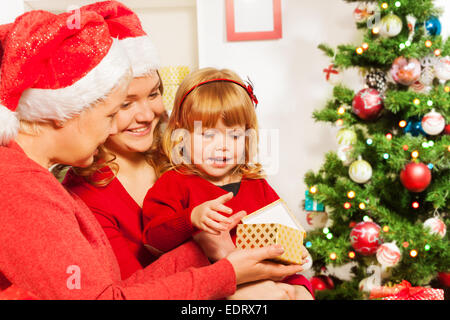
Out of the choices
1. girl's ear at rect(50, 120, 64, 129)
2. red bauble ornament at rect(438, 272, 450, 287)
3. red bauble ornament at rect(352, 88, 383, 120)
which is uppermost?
girl's ear at rect(50, 120, 64, 129)

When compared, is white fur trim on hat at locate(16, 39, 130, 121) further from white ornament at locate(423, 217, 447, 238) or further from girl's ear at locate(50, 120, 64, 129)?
white ornament at locate(423, 217, 447, 238)

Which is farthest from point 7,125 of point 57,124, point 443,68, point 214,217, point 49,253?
point 443,68

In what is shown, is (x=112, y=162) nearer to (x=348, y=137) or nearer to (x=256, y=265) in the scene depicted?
(x=256, y=265)

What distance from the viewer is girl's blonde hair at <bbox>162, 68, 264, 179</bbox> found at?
1.49 meters

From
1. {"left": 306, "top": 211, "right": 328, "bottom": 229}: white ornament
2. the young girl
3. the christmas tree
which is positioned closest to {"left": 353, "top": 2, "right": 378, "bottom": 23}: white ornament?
the christmas tree

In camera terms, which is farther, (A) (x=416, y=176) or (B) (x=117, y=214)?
(A) (x=416, y=176)

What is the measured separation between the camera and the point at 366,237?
2.10 metres

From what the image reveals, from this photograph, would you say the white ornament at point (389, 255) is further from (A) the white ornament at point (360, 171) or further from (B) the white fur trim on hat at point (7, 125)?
(B) the white fur trim on hat at point (7, 125)

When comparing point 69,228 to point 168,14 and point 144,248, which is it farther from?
point 168,14

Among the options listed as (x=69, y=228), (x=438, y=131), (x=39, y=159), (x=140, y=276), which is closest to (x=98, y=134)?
(x=39, y=159)

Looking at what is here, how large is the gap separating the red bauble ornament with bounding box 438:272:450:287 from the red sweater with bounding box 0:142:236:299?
67.0 inches

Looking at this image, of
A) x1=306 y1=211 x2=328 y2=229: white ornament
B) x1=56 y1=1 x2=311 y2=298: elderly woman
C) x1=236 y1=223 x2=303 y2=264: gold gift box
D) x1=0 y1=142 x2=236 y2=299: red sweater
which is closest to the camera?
x1=0 y1=142 x2=236 y2=299: red sweater

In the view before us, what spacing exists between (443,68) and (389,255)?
0.94m

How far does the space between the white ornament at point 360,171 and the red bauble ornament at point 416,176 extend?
17 cm
